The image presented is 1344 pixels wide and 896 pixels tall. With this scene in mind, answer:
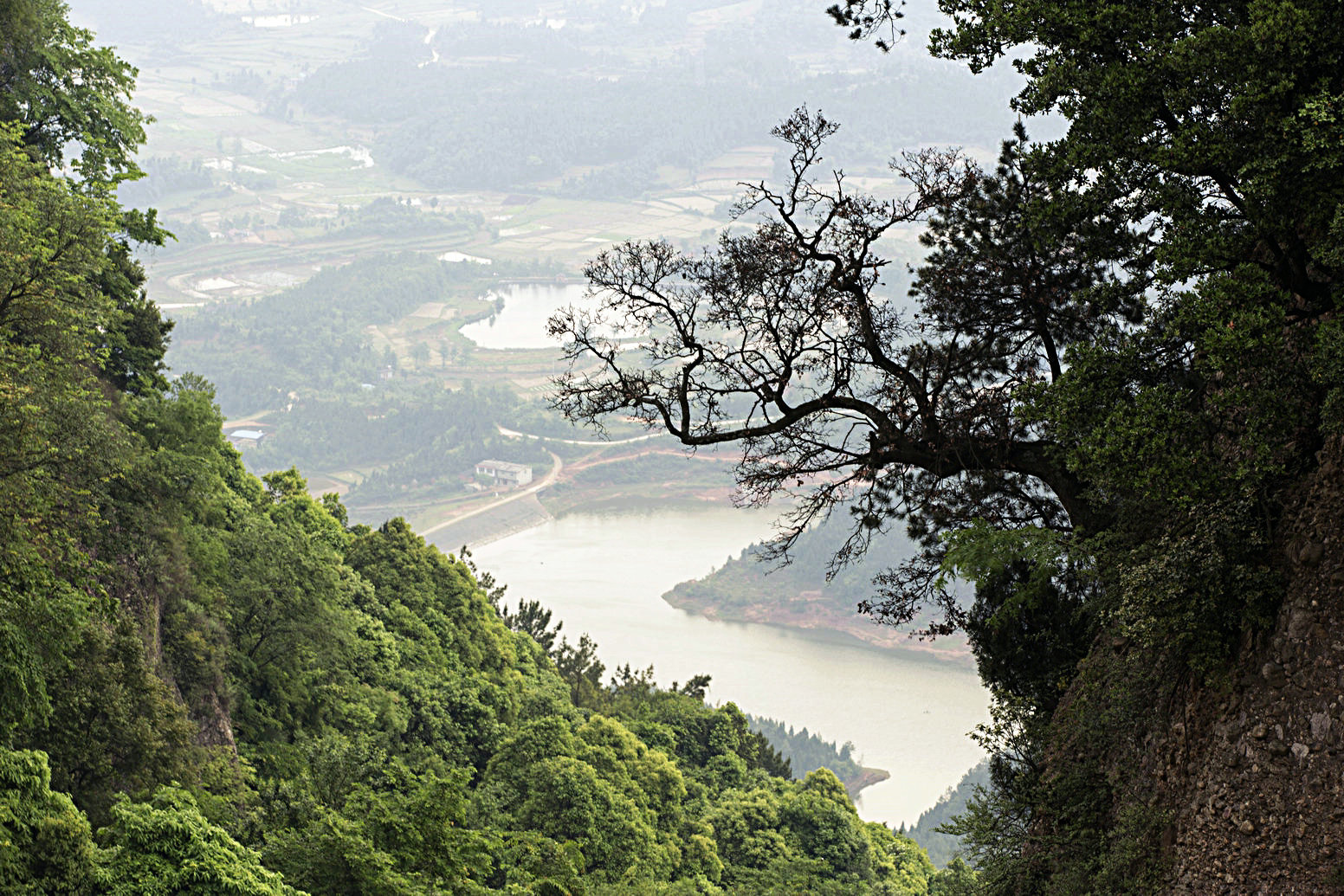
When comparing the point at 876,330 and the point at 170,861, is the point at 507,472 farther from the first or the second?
the point at 876,330

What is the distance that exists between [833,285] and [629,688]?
141ft

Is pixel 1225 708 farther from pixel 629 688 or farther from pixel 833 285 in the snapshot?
pixel 629 688

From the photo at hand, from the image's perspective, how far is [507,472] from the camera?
152 m

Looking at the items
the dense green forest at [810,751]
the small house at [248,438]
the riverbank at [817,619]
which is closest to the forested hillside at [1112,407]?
the dense green forest at [810,751]

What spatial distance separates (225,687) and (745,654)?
261 feet

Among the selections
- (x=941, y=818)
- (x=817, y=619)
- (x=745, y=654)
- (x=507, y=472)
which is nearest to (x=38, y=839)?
(x=941, y=818)

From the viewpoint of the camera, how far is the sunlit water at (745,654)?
3017 inches

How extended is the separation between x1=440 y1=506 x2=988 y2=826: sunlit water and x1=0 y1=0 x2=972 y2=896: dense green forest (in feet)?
125

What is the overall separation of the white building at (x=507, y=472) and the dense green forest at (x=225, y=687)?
111 m

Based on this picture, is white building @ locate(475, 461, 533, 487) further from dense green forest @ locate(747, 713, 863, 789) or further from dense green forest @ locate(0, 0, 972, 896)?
dense green forest @ locate(0, 0, 972, 896)

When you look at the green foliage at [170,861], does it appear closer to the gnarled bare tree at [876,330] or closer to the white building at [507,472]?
the gnarled bare tree at [876,330]

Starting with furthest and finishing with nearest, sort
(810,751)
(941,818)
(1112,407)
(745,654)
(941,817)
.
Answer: (745,654)
(810,751)
(941,817)
(941,818)
(1112,407)

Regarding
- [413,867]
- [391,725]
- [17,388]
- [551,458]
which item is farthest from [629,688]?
[551,458]

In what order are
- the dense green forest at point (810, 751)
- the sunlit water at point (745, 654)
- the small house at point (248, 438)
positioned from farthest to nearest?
the small house at point (248, 438)
the sunlit water at point (745, 654)
the dense green forest at point (810, 751)
